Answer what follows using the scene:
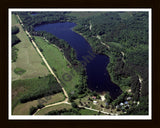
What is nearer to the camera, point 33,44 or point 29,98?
point 29,98

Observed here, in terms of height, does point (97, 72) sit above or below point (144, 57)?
below

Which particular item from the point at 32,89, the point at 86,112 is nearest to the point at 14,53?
the point at 32,89

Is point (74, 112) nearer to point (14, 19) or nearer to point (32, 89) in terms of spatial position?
point (32, 89)

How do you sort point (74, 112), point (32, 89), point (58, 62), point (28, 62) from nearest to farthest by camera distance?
point (74, 112)
point (32, 89)
point (28, 62)
point (58, 62)

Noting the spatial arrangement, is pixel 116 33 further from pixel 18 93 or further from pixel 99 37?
pixel 18 93

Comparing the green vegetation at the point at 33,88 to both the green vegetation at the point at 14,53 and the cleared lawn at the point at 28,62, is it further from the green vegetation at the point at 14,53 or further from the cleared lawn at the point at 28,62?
the green vegetation at the point at 14,53

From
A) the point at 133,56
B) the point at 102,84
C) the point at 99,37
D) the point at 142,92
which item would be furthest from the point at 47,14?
the point at 142,92

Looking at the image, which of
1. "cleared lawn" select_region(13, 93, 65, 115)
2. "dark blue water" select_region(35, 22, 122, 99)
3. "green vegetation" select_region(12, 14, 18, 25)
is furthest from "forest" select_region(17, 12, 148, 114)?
"cleared lawn" select_region(13, 93, 65, 115)

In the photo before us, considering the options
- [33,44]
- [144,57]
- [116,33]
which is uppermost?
[116,33]
